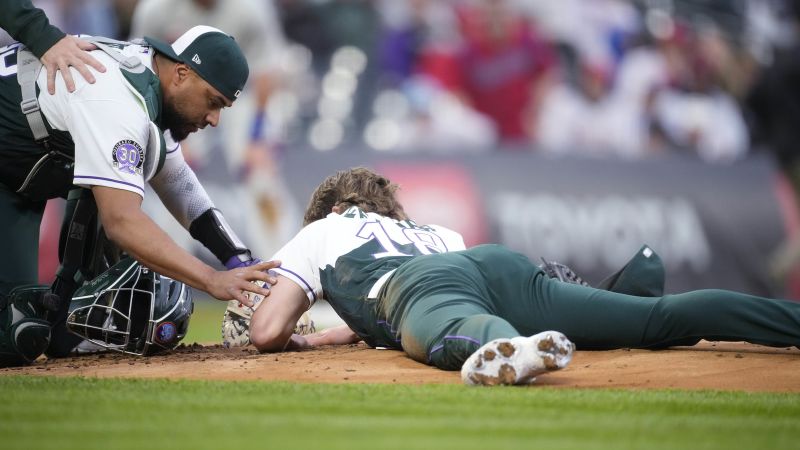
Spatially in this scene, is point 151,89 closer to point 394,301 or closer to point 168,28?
point 394,301

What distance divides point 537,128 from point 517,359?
10576mm

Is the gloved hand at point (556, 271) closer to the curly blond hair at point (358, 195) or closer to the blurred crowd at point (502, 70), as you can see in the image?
the curly blond hair at point (358, 195)

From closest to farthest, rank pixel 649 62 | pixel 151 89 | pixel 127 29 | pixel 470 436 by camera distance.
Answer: pixel 470 436
pixel 151 89
pixel 127 29
pixel 649 62

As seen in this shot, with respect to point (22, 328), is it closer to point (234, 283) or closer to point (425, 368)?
point (234, 283)

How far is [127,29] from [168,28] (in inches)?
42.7

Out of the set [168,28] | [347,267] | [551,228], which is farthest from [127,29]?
[347,267]

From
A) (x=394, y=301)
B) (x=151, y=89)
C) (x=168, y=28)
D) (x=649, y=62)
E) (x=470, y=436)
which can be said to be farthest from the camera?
(x=649, y=62)

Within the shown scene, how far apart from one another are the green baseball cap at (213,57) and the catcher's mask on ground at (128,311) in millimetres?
1178

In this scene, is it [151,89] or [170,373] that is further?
[151,89]

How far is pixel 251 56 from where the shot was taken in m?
13.5

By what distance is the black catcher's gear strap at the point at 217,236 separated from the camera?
22.2ft

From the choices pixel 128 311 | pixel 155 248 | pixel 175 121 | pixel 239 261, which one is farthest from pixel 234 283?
pixel 239 261

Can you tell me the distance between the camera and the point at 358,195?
6246 mm

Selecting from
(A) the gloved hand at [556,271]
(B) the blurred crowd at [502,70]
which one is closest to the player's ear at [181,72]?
(A) the gloved hand at [556,271]
